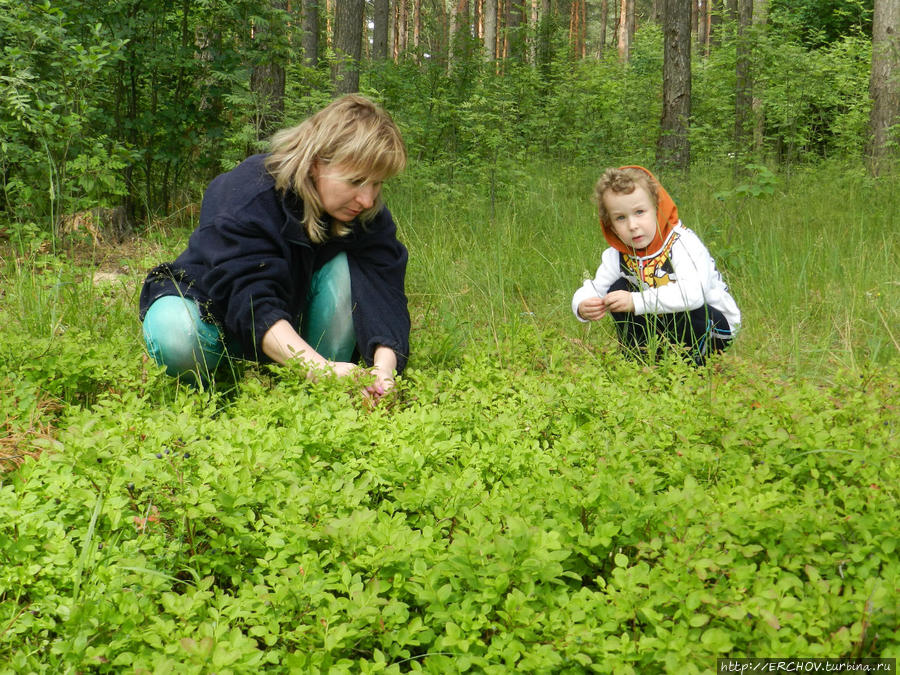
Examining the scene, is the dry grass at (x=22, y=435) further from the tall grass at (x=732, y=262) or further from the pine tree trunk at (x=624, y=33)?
the pine tree trunk at (x=624, y=33)

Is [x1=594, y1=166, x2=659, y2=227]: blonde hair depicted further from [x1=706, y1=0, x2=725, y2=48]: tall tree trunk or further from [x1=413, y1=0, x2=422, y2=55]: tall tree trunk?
[x1=413, y1=0, x2=422, y2=55]: tall tree trunk

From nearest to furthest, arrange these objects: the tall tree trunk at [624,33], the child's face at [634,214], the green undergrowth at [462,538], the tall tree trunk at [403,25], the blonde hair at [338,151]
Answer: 1. the green undergrowth at [462,538]
2. the blonde hair at [338,151]
3. the child's face at [634,214]
4. the tall tree trunk at [403,25]
5. the tall tree trunk at [624,33]

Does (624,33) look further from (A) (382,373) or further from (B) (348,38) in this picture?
(A) (382,373)

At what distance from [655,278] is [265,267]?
2.00 metres

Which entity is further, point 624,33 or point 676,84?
point 624,33

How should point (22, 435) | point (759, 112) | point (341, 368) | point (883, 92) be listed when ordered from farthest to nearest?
point (759, 112), point (883, 92), point (341, 368), point (22, 435)

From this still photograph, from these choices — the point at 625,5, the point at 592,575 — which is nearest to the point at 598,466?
the point at 592,575

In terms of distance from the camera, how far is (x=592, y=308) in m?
3.65

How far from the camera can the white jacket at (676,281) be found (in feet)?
11.7

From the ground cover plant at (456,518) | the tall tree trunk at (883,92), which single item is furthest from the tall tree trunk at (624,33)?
the ground cover plant at (456,518)

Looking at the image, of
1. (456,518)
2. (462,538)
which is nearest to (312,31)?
(456,518)

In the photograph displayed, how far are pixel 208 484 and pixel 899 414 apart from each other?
214 cm

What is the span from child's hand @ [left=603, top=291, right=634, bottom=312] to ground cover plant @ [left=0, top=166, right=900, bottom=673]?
321mm

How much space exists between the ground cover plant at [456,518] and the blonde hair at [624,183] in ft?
2.96
